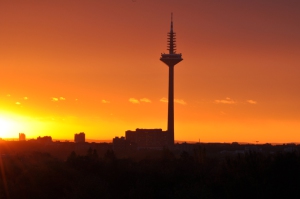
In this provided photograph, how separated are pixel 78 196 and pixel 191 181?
14300 millimetres

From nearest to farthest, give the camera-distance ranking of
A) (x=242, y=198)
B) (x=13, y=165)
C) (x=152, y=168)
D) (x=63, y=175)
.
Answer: (x=242, y=198), (x=63, y=175), (x=152, y=168), (x=13, y=165)

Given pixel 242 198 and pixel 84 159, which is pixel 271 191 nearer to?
pixel 242 198

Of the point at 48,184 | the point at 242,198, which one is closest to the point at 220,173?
the point at 242,198

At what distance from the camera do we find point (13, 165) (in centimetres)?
8788

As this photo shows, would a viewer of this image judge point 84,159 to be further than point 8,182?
Yes

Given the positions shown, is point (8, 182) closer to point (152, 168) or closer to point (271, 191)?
point (152, 168)

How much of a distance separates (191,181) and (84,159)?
24.7 m

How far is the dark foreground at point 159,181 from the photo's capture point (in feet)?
204

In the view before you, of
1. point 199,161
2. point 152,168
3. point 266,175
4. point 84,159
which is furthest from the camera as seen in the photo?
point 199,161

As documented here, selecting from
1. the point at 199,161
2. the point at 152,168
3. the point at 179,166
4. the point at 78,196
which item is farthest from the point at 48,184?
the point at 199,161

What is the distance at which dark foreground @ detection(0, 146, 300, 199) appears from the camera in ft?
204

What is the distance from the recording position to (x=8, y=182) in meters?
71.8

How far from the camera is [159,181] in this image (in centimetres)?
7056

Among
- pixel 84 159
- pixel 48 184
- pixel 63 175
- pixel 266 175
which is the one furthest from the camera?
pixel 84 159
